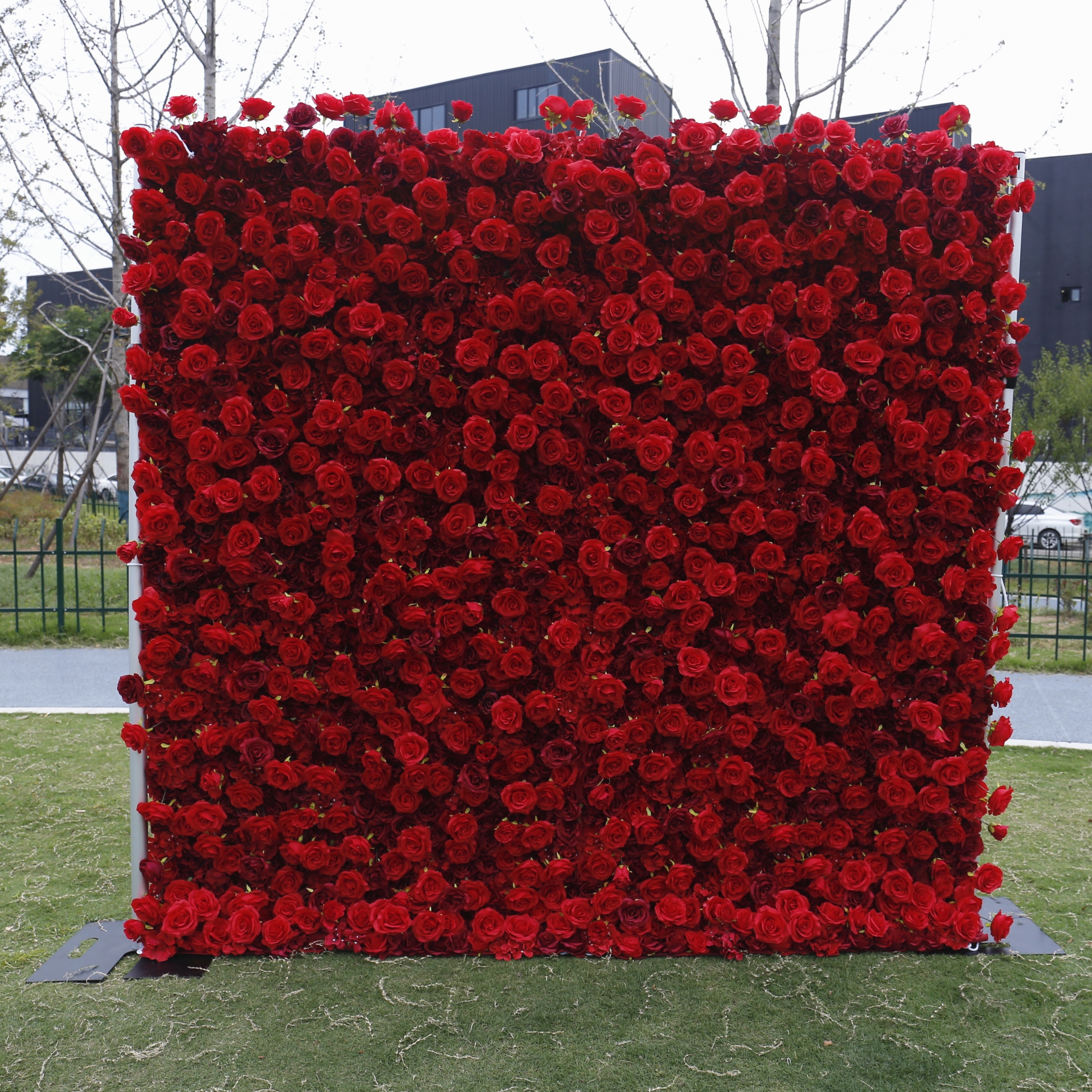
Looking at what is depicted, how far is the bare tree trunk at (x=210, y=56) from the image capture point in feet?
26.5

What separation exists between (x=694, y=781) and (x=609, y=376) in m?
1.45

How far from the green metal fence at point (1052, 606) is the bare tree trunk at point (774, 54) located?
15.3 ft

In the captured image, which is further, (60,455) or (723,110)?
(60,455)

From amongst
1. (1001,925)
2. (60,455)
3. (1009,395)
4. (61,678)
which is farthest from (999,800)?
(60,455)

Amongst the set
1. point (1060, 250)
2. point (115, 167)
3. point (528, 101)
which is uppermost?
Answer: point (528, 101)

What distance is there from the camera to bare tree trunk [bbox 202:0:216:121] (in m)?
8.06

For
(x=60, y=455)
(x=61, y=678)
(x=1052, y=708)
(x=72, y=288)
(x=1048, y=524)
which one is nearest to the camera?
(x=1052, y=708)

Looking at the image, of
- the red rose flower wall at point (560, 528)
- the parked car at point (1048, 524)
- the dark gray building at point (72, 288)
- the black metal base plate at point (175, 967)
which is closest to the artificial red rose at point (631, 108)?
the red rose flower wall at point (560, 528)

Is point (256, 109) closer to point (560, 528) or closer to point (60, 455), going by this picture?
point (560, 528)

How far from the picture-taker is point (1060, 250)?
25094 millimetres

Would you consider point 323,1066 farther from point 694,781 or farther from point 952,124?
point 952,124

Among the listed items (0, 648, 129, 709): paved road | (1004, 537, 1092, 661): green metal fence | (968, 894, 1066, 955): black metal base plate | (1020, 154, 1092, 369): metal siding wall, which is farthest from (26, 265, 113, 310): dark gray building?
(1020, 154, 1092, 369): metal siding wall

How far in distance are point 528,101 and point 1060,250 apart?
17410mm

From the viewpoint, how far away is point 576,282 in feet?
10.7
